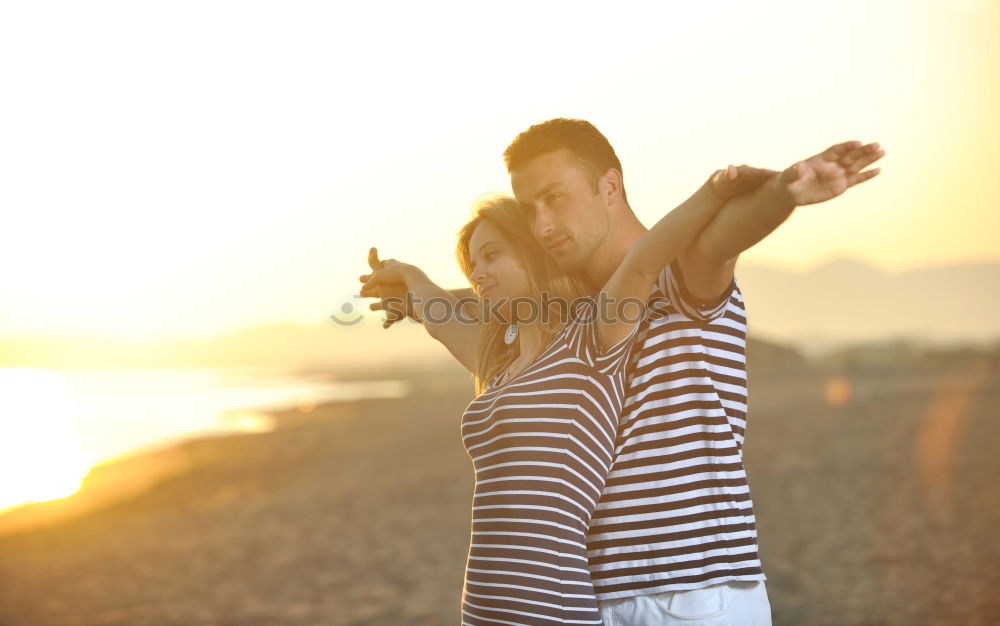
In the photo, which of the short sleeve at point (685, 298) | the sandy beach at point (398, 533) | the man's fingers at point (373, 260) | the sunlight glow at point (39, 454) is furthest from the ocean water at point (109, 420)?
the short sleeve at point (685, 298)

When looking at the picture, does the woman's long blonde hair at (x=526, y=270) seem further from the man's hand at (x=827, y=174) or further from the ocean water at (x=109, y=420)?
the ocean water at (x=109, y=420)

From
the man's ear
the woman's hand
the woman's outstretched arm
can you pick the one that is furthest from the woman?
the woman's hand

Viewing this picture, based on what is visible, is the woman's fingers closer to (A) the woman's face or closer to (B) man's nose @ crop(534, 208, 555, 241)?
(B) man's nose @ crop(534, 208, 555, 241)

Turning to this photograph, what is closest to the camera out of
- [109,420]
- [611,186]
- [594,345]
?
[594,345]

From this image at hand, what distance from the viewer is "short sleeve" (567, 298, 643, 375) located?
2744 mm

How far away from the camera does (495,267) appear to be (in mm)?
3119

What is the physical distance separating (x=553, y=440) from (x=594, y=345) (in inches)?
12.4

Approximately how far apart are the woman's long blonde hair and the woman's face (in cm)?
2

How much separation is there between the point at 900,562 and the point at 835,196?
13036 mm

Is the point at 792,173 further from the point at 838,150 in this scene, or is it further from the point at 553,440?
the point at 553,440

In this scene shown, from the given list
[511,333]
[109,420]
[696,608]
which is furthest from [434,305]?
[109,420]

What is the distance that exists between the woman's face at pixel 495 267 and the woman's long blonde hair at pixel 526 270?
18 millimetres

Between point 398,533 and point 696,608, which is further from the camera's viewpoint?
point 398,533

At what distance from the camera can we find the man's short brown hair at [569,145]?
118 inches
